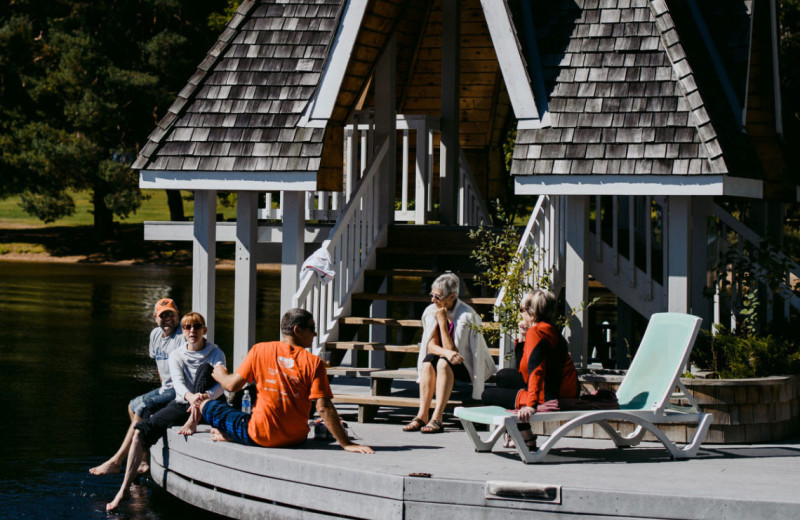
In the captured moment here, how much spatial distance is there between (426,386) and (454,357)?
364mm

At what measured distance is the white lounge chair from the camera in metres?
8.97

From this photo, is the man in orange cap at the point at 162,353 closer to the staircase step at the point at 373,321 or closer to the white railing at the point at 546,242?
the staircase step at the point at 373,321

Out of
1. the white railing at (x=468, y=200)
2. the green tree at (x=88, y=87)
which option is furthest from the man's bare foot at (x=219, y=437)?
the green tree at (x=88, y=87)

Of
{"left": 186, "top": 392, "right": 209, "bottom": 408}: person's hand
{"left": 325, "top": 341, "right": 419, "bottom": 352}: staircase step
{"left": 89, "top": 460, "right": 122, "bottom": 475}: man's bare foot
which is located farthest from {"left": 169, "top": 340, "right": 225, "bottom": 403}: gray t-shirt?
{"left": 325, "top": 341, "right": 419, "bottom": 352}: staircase step

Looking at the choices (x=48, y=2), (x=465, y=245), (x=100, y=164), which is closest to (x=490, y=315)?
(x=465, y=245)

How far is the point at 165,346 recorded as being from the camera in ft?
33.4

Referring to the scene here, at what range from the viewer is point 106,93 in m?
46.4

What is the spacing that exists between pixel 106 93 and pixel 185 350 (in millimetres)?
38194

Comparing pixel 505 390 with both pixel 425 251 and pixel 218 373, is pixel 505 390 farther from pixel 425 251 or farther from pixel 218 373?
pixel 425 251

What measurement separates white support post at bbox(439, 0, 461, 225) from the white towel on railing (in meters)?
3.41

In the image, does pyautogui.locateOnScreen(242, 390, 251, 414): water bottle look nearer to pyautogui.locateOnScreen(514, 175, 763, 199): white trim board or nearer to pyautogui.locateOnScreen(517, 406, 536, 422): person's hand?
pyautogui.locateOnScreen(517, 406, 536, 422): person's hand

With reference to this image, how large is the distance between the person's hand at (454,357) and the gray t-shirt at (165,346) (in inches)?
83.4

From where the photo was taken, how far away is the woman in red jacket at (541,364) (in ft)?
29.7

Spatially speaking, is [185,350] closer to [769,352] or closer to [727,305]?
[769,352]
